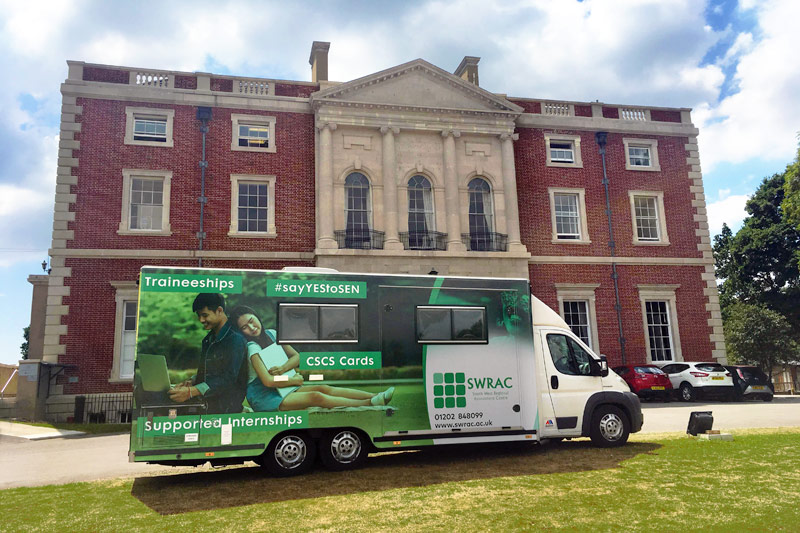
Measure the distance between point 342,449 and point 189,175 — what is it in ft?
49.9

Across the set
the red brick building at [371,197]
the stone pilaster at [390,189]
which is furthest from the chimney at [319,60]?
the stone pilaster at [390,189]

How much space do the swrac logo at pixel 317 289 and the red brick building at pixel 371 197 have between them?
452 inches

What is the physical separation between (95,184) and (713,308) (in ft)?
80.9

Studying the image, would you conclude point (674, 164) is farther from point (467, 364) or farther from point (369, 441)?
point (369, 441)

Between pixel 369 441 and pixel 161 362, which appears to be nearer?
pixel 161 362

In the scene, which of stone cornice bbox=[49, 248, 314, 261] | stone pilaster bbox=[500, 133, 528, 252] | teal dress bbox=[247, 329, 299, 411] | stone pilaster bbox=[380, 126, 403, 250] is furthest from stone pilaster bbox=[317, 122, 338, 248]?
teal dress bbox=[247, 329, 299, 411]

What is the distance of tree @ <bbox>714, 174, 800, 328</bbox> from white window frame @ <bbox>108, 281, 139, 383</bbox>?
36.1 meters

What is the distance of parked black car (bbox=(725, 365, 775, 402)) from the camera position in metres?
21.4

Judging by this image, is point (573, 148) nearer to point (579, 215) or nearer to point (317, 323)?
point (579, 215)

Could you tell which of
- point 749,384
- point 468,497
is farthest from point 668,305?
point 468,497

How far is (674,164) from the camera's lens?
26.1 metres

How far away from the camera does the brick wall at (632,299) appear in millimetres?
23531

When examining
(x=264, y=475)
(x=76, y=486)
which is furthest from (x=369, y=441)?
(x=76, y=486)

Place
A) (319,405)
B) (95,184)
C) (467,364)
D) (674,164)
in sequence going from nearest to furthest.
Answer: (319,405) < (467,364) < (95,184) < (674,164)
